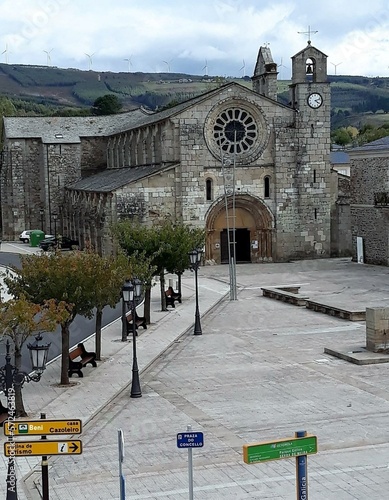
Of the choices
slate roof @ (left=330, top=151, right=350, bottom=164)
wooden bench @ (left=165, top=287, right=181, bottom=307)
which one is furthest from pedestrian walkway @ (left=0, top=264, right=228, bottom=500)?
slate roof @ (left=330, top=151, right=350, bottom=164)

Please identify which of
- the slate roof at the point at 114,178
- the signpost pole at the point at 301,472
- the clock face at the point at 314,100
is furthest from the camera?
the clock face at the point at 314,100

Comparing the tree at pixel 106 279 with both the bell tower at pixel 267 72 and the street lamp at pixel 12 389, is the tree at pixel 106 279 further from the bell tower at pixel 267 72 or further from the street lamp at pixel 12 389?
the bell tower at pixel 267 72

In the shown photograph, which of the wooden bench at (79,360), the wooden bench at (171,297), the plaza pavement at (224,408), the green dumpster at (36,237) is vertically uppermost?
the green dumpster at (36,237)

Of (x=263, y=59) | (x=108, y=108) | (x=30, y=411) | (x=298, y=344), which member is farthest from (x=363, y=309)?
(x=108, y=108)

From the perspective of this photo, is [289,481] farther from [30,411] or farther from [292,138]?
[292,138]

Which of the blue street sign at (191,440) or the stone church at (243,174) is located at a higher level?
the stone church at (243,174)

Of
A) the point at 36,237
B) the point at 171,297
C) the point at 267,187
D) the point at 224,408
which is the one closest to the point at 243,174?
the point at 267,187

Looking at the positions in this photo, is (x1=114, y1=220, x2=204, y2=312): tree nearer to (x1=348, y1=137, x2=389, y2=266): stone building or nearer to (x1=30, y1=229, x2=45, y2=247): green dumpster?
(x1=348, y1=137, x2=389, y2=266): stone building

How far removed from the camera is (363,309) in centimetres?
3325

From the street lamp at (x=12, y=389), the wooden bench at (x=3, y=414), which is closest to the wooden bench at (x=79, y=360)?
the wooden bench at (x=3, y=414)

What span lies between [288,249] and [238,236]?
302 centimetres

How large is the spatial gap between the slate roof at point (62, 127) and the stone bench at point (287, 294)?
33.7m

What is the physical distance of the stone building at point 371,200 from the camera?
50.1 metres

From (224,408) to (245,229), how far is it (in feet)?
113
